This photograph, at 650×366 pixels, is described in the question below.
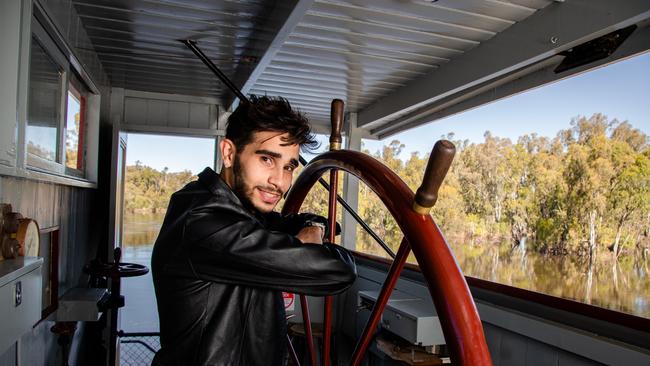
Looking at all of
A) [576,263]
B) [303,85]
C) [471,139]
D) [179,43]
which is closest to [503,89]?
[471,139]

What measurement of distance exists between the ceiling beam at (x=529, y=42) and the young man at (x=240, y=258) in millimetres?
2134

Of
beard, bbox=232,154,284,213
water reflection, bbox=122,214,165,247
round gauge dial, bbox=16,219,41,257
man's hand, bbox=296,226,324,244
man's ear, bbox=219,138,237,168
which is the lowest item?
water reflection, bbox=122,214,165,247

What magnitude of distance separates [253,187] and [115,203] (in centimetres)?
371

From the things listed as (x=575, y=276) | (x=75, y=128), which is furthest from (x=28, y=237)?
(x=575, y=276)

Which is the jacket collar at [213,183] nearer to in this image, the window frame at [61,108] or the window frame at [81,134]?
the window frame at [61,108]

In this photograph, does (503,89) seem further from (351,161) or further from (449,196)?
(351,161)

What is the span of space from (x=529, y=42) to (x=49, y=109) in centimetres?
301

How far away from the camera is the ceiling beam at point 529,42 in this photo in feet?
8.45

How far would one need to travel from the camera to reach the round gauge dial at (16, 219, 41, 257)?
211 cm

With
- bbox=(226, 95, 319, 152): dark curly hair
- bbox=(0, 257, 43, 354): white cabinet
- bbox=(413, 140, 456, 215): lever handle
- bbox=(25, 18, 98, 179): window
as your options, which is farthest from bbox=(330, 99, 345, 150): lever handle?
bbox=(25, 18, 98, 179): window

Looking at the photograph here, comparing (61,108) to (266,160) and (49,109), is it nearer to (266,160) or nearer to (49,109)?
(49,109)

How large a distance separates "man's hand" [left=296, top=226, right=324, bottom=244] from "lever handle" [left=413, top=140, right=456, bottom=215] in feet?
1.55

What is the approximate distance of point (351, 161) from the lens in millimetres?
958

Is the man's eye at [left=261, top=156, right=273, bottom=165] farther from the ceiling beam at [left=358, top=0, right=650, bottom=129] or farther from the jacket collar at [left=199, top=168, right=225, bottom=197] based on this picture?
the ceiling beam at [left=358, top=0, right=650, bottom=129]
